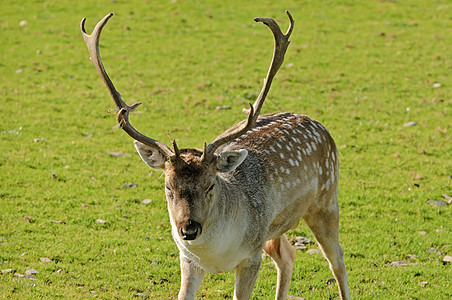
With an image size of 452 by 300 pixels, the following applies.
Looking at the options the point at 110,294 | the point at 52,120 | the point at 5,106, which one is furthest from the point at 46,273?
the point at 5,106

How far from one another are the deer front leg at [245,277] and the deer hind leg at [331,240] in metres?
1.11

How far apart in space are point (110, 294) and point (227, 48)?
10682 millimetres

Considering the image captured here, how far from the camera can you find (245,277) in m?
5.84

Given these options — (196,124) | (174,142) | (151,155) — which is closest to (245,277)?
(151,155)

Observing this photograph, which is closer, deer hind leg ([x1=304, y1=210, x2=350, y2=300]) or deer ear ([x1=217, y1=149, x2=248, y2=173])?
deer ear ([x1=217, y1=149, x2=248, y2=173])

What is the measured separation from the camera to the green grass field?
7500 mm

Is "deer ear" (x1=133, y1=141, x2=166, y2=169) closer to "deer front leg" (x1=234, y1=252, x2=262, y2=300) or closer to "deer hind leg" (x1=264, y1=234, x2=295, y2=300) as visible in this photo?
"deer front leg" (x1=234, y1=252, x2=262, y2=300)

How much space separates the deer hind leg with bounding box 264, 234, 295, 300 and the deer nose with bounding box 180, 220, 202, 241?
75.9 inches

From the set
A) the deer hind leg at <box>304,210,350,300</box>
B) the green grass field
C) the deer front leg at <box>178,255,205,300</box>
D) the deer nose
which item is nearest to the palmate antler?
the deer nose

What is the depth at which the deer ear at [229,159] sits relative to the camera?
5.45 meters

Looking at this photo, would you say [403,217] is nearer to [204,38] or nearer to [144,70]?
[144,70]

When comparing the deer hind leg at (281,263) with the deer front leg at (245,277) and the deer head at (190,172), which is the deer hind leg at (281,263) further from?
the deer head at (190,172)

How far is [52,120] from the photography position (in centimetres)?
1226

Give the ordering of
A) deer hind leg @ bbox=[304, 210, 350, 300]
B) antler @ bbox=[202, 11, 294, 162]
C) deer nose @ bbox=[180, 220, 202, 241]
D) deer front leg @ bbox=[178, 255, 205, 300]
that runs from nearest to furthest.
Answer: deer nose @ bbox=[180, 220, 202, 241] < antler @ bbox=[202, 11, 294, 162] < deer front leg @ bbox=[178, 255, 205, 300] < deer hind leg @ bbox=[304, 210, 350, 300]
